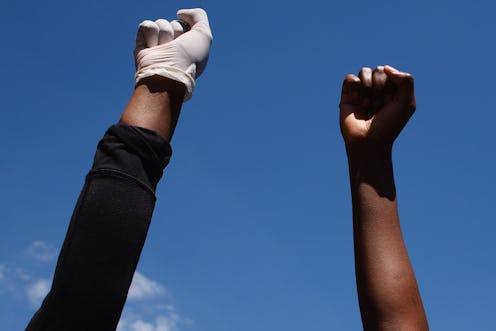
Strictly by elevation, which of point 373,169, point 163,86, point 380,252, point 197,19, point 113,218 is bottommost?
point 113,218

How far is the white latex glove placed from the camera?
1926 mm

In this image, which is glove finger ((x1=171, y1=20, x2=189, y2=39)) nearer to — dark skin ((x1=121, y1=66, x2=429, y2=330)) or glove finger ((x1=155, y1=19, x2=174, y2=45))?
glove finger ((x1=155, y1=19, x2=174, y2=45))

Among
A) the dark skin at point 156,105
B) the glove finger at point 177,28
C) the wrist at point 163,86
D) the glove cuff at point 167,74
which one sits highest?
the glove finger at point 177,28

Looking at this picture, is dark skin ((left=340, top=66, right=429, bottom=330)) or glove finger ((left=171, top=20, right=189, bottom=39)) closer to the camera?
dark skin ((left=340, top=66, right=429, bottom=330))

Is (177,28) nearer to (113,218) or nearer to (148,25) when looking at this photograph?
(148,25)

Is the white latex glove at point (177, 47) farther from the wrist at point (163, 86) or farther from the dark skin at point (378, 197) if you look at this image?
the dark skin at point (378, 197)

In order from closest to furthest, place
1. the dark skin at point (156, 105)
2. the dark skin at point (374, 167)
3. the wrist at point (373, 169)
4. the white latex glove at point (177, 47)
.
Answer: the dark skin at point (156, 105), the dark skin at point (374, 167), the white latex glove at point (177, 47), the wrist at point (373, 169)

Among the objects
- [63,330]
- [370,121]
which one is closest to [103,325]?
[63,330]

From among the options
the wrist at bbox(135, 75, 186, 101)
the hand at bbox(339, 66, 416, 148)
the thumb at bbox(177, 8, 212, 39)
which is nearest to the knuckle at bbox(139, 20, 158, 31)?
the thumb at bbox(177, 8, 212, 39)

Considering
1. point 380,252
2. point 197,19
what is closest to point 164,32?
point 197,19

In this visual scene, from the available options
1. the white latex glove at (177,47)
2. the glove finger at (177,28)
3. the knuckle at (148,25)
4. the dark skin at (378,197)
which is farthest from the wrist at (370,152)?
the knuckle at (148,25)

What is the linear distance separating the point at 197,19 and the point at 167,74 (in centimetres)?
53

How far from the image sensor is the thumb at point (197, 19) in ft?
7.22

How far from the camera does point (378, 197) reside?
2314mm
